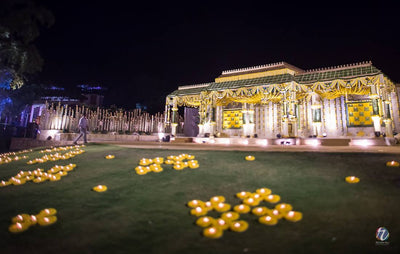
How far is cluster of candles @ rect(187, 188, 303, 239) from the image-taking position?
9.70ft

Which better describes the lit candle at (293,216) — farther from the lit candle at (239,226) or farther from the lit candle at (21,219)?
the lit candle at (21,219)

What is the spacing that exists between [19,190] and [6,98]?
32.8 m

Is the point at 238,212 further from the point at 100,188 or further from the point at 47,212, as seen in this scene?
the point at 47,212

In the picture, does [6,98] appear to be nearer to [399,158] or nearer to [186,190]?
[186,190]

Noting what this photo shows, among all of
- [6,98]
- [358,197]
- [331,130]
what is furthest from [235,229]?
[6,98]

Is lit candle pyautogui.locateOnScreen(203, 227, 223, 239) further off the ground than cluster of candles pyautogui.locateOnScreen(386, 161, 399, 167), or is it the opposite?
cluster of candles pyautogui.locateOnScreen(386, 161, 399, 167)

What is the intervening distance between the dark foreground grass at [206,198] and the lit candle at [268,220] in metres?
0.09

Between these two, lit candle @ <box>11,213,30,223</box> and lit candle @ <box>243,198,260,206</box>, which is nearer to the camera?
lit candle @ <box>11,213,30,223</box>

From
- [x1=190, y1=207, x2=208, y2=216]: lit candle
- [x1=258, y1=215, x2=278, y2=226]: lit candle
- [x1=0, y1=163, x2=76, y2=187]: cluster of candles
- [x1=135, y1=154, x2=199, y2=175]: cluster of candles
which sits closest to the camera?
[x1=258, y1=215, x2=278, y2=226]: lit candle

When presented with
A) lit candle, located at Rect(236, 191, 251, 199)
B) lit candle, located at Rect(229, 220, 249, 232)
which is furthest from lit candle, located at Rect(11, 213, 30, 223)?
lit candle, located at Rect(236, 191, 251, 199)

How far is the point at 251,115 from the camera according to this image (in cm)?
2086

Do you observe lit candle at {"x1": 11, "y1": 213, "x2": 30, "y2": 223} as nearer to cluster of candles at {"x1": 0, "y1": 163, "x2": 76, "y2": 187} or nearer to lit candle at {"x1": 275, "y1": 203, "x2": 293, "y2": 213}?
cluster of candles at {"x1": 0, "y1": 163, "x2": 76, "y2": 187}

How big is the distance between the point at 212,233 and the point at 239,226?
424mm

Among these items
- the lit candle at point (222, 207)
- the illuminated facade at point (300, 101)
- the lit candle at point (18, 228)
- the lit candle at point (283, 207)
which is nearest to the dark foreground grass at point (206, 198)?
the lit candle at point (18, 228)
